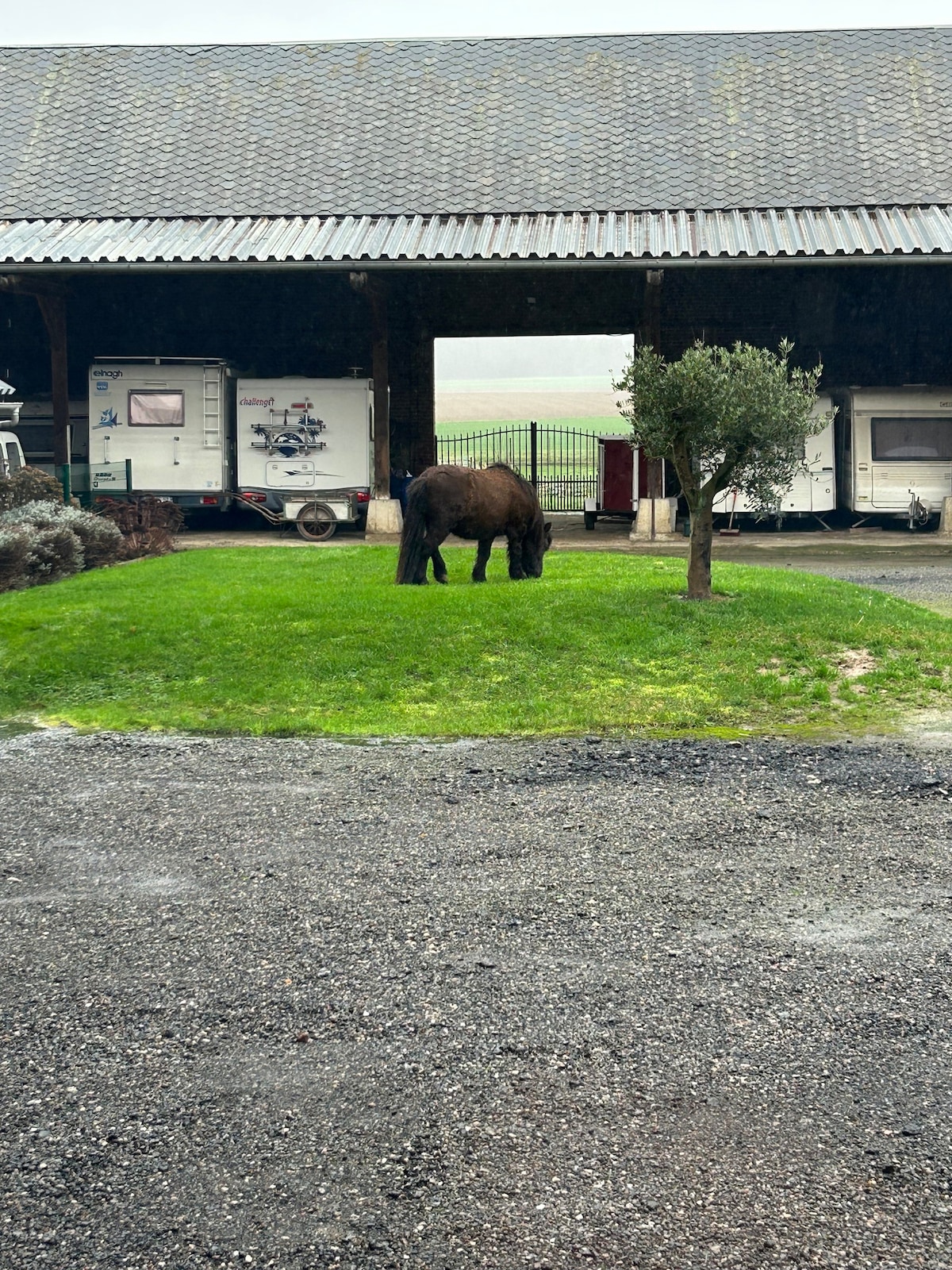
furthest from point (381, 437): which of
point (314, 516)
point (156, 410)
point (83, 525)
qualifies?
point (83, 525)

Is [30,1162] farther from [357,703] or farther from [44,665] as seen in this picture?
[44,665]

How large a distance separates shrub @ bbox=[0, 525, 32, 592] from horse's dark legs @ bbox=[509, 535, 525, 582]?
5880 millimetres

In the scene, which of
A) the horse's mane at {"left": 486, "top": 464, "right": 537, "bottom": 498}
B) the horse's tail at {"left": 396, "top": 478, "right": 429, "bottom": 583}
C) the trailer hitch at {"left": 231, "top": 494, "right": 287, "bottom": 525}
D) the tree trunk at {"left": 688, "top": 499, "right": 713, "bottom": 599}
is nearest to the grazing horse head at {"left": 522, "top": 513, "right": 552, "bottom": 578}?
the horse's mane at {"left": 486, "top": 464, "right": 537, "bottom": 498}

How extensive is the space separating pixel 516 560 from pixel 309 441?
32.1 feet

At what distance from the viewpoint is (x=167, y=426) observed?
79.6 ft

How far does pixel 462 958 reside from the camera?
532cm

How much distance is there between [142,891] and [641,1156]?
3.01 meters

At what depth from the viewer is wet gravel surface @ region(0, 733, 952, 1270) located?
11.8 feet

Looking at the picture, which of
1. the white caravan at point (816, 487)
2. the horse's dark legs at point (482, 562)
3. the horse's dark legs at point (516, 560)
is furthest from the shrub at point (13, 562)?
the white caravan at point (816, 487)

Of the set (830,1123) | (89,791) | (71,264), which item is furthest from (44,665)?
(71,264)

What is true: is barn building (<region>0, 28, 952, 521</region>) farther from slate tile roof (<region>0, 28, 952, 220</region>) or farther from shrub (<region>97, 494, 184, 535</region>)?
shrub (<region>97, 494, 184, 535</region>)

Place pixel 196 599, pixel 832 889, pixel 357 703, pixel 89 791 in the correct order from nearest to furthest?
pixel 832 889
pixel 89 791
pixel 357 703
pixel 196 599

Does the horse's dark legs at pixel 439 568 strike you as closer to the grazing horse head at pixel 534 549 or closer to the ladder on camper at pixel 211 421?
the grazing horse head at pixel 534 549

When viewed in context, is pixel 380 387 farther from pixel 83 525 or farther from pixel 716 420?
pixel 716 420
